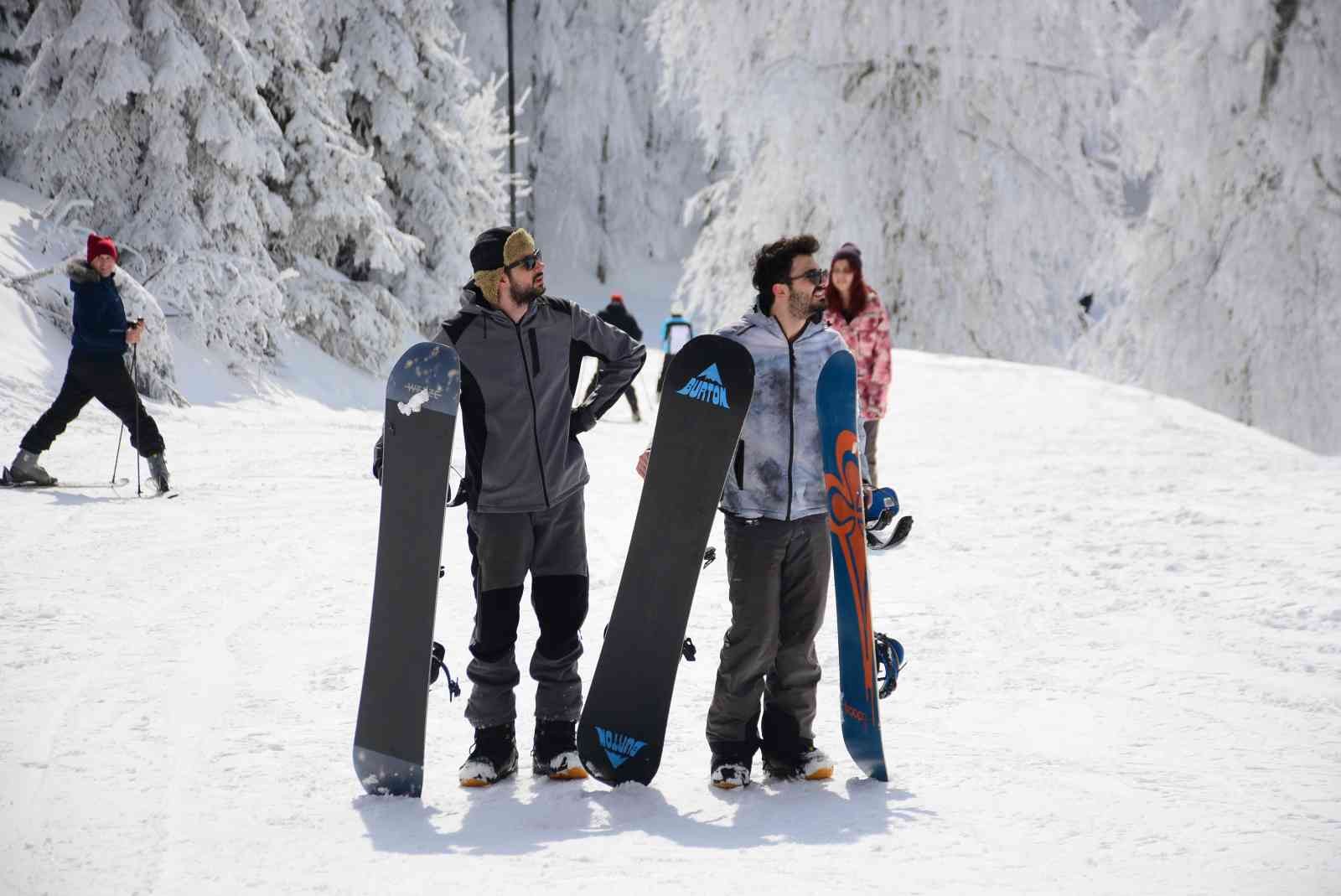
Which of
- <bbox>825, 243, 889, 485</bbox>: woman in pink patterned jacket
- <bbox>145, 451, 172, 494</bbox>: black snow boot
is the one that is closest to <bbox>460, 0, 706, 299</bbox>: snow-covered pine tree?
<bbox>145, 451, 172, 494</bbox>: black snow boot

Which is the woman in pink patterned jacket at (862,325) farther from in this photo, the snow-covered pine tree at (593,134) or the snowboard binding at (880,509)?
the snow-covered pine tree at (593,134)

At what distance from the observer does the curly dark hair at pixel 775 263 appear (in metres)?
3.49

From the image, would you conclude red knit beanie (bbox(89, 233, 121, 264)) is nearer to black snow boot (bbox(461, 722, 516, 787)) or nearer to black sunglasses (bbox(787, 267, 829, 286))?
black snow boot (bbox(461, 722, 516, 787))

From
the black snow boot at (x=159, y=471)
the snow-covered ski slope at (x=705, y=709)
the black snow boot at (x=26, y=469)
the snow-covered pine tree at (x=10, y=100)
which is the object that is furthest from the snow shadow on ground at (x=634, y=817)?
the snow-covered pine tree at (x=10, y=100)

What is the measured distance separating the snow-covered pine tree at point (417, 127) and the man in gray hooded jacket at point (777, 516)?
13362 mm

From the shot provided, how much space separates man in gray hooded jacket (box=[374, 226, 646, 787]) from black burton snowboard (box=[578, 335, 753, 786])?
6.3 inches

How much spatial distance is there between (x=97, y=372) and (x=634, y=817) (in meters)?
5.75

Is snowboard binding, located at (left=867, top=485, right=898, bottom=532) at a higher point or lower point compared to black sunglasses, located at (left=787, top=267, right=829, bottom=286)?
lower

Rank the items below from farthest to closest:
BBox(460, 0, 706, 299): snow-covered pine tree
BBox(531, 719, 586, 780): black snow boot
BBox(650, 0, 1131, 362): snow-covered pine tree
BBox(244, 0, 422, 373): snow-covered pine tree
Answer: BBox(460, 0, 706, 299): snow-covered pine tree
BBox(650, 0, 1131, 362): snow-covered pine tree
BBox(244, 0, 422, 373): snow-covered pine tree
BBox(531, 719, 586, 780): black snow boot

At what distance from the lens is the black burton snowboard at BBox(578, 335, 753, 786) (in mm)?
3490

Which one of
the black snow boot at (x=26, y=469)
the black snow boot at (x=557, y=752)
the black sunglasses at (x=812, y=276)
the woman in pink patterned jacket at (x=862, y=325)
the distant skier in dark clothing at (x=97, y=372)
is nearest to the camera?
the black sunglasses at (x=812, y=276)

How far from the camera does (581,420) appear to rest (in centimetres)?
368

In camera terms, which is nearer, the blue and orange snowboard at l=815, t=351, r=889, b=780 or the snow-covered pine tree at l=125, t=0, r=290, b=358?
the blue and orange snowboard at l=815, t=351, r=889, b=780

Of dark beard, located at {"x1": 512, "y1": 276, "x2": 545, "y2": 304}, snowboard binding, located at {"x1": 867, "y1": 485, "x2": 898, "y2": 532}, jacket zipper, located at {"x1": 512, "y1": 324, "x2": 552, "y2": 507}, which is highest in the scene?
dark beard, located at {"x1": 512, "y1": 276, "x2": 545, "y2": 304}
